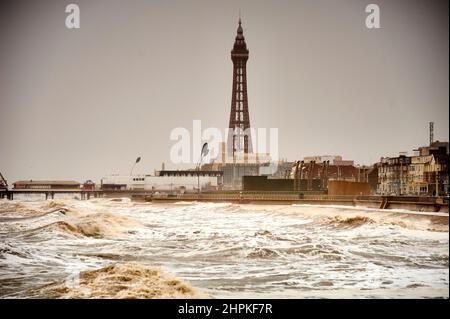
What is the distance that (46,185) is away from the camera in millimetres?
87500

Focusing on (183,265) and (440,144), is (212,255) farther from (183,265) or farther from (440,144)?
(440,144)

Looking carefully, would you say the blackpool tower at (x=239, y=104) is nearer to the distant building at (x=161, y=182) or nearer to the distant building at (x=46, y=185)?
the distant building at (x=161, y=182)

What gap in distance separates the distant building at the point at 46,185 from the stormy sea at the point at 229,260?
60.7 metres

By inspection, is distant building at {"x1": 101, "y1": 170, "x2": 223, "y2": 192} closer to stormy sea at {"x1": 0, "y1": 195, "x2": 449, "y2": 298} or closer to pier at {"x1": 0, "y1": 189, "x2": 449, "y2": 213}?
pier at {"x1": 0, "y1": 189, "x2": 449, "y2": 213}

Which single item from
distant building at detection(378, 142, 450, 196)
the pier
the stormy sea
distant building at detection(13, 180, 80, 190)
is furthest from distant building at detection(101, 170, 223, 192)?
the stormy sea

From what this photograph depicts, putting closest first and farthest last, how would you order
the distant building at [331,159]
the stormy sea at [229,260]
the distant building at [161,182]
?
the stormy sea at [229,260], the distant building at [331,159], the distant building at [161,182]

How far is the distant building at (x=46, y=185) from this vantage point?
278ft

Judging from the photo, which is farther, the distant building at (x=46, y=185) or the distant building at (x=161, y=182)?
the distant building at (x=161, y=182)

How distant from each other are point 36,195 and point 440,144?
64125 millimetres

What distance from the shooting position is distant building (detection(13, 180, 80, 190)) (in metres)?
84.9

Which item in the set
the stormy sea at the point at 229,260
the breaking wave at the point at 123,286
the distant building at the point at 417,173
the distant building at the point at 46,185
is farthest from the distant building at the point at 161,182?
the breaking wave at the point at 123,286

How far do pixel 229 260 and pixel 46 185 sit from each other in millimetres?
77293
